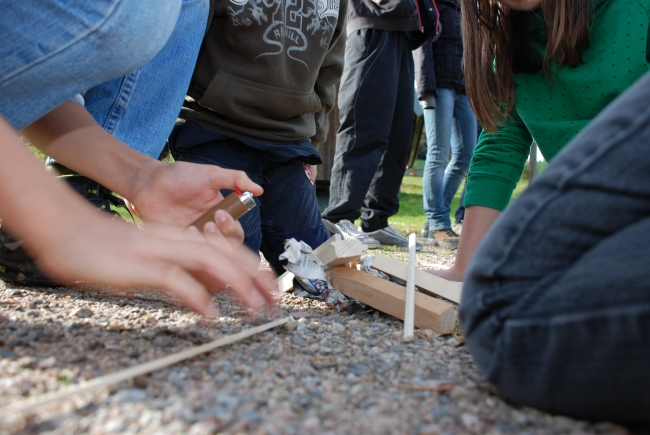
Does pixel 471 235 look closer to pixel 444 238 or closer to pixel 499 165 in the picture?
pixel 499 165

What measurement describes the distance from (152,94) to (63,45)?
0.66 metres

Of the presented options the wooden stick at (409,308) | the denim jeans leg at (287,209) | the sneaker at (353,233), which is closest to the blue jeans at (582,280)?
the wooden stick at (409,308)

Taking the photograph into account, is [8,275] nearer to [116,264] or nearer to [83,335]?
[83,335]

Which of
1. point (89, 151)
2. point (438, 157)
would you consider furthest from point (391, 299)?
point (438, 157)

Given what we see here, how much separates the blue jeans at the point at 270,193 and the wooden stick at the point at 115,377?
930 millimetres

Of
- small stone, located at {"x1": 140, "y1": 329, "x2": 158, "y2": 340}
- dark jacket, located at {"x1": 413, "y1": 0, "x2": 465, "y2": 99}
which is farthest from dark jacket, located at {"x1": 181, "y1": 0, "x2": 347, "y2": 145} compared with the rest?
dark jacket, located at {"x1": 413, "y1": 0, "x2": 465, "y2": 99}

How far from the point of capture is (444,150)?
3723 mm

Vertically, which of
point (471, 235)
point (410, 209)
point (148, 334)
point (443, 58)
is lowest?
point (410, 209)

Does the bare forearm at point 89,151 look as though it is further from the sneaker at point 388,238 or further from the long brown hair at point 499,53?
the sneaker at point 388,238

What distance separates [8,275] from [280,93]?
1069 millimetres

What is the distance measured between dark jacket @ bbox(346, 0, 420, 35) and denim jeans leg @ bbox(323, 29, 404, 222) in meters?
0.04

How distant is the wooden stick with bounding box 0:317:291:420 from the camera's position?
0.68m

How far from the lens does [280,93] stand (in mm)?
1951

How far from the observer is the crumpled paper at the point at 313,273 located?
1444mm
